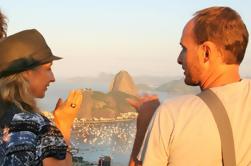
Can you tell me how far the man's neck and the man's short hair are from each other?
59 millimetres

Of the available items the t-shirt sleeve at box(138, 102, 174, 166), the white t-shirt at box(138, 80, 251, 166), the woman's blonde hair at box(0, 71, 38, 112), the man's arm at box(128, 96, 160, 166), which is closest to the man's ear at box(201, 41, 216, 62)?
the white t-shirt at box(138, 80, 251, 166)

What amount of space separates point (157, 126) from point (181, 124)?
0.18m

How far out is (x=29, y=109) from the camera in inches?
→ 148

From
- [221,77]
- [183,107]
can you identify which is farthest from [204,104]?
[221,77]

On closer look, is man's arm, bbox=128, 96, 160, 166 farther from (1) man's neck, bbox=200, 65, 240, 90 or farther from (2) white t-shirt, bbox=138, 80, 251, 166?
(1) man's neck, bbox=200, 65, 240, 90

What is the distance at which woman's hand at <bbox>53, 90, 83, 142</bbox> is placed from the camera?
157 inches

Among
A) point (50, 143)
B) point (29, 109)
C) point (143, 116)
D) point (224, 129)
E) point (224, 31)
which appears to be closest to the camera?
point (224, 129)

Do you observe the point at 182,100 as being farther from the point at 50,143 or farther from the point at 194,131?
the point at 50,143

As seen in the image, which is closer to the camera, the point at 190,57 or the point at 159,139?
the point at 159,139

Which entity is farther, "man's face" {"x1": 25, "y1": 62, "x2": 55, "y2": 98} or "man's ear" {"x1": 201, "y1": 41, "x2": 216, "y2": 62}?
"man's face" {"x1": 25, "y1": 62, "x2": 55, "y2": 98}

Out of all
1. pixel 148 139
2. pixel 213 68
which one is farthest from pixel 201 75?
pixel 148 139

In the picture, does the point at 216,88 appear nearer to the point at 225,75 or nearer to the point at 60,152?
the point at 225,75

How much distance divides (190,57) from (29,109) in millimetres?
1346

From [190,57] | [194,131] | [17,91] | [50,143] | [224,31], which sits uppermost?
[224,31]
